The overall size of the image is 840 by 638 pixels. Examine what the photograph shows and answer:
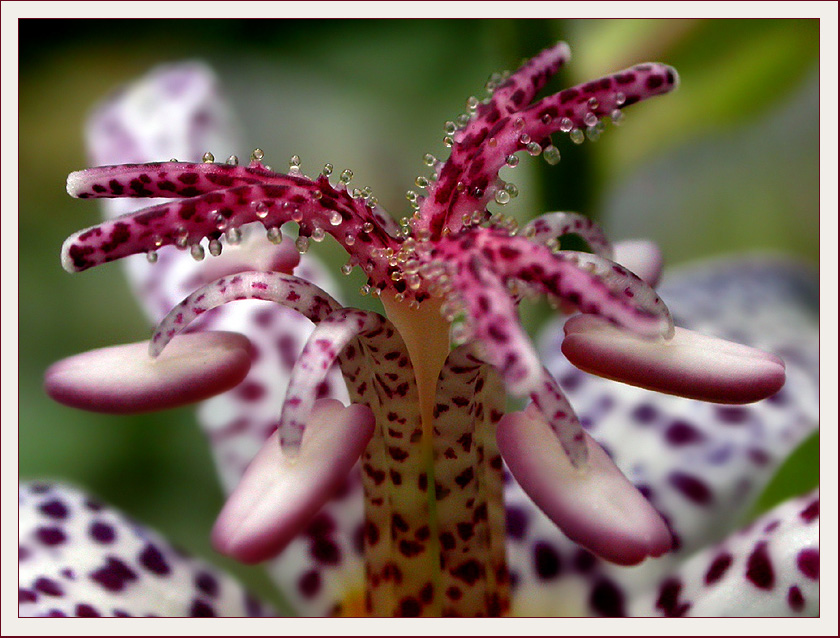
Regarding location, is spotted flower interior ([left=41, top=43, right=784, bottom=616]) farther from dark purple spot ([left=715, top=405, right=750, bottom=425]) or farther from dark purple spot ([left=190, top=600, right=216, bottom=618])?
dark purple spot ([left=715, top=405, right=750, bottom=425])

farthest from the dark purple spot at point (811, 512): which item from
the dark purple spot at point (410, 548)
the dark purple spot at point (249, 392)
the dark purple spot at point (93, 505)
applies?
the dark purple spot at point (93, 505)

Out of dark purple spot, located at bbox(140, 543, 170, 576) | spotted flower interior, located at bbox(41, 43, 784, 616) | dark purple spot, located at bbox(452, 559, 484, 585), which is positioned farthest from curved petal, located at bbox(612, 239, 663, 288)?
dark purple spot, located at bbox(140, 543, 170, 576)

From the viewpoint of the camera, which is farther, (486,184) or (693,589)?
(693,589)

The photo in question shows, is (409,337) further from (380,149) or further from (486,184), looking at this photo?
(380,149)

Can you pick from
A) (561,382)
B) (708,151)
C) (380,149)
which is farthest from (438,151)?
(561,382)

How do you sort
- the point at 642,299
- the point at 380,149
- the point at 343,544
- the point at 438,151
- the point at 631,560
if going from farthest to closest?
the point at 380,149
the point at 438,151
the point at 343,544
the point at 642,299
the point at 631,560

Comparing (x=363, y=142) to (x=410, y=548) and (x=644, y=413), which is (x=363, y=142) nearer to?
(x=644, y=413)
